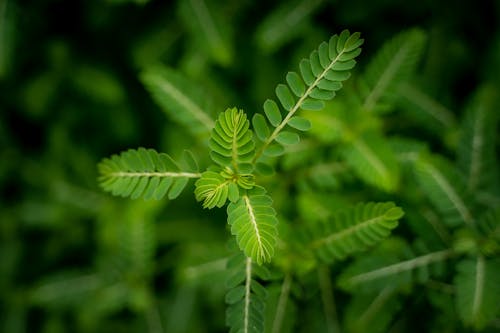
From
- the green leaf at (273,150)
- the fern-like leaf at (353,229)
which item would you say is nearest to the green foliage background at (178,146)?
the fern-like leaf at (353,229)

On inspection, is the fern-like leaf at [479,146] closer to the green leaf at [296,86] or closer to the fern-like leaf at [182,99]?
the green leaf at [296,86]

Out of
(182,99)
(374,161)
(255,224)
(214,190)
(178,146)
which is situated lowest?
(255,224)

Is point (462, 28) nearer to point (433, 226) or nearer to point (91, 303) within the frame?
point (433, 226)

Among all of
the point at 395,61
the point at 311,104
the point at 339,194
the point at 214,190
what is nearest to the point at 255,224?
the point at 214,190

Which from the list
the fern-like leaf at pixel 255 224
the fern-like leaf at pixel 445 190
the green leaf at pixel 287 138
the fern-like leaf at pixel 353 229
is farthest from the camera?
the fern-like leaf at pixel 445 190

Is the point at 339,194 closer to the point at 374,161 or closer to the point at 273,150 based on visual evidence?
the point at 374,161
